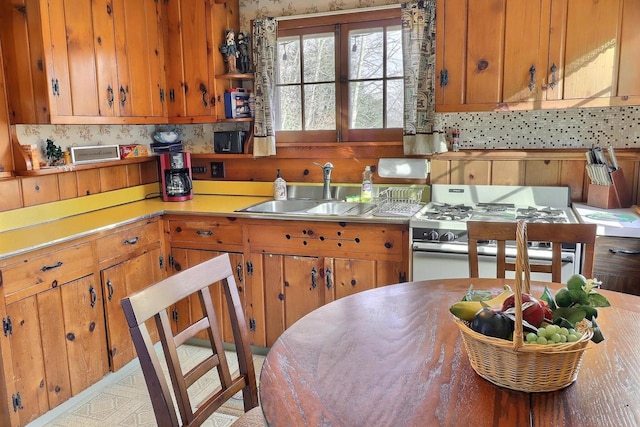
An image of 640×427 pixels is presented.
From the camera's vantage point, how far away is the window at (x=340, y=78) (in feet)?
10.5

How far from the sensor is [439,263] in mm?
2488

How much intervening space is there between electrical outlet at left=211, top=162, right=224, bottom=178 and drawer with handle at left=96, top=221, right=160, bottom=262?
75 cm

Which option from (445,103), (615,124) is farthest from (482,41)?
(615,124)

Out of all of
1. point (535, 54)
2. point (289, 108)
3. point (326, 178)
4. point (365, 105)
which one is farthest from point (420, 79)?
point (289, 108)

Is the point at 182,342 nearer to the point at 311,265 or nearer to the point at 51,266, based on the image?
the point at 51,266

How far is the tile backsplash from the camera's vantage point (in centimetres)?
279

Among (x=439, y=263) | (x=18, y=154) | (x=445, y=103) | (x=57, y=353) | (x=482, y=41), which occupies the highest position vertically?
(x=482, y=41)

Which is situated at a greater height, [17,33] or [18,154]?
[17,33]

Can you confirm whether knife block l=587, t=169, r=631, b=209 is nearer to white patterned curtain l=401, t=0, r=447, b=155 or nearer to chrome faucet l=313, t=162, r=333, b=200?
white patterned curtain l=401, t=0, r=447, b=155

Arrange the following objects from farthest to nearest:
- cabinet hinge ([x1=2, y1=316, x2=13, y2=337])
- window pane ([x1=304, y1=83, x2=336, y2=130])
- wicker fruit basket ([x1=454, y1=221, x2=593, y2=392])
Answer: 1. window pane ([x1=304, y1=83, x2=336, y2=130])
2. cabinet hinge ([x1=2, y1=316, x2=13, y2=337])
3. wicker fruit basket ([x1=454, y1=221, x2=593, y2=392])

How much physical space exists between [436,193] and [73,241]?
2024 mm

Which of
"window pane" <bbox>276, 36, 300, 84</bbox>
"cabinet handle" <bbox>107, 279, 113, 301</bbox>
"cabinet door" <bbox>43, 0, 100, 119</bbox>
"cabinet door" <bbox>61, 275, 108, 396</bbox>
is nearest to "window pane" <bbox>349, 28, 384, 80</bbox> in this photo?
"window pane" <bbox>276, 36, 300, 84</bbox>

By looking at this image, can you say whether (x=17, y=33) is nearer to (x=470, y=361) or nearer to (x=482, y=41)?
(x=482, y=41)

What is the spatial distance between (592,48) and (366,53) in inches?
50.9
